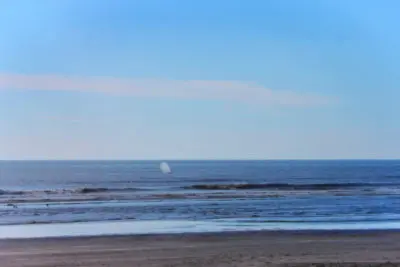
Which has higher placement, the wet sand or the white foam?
the white foam

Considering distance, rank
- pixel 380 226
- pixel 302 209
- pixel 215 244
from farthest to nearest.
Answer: pixel 302 209 → pixel 380 226 → pixel 215 244

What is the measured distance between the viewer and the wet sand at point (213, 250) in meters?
17.5

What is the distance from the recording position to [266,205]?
37688mm

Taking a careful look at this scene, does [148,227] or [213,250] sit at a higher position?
[148,227]

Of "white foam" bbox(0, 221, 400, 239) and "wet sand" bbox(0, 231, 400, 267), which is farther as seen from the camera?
"white foam" bbox(0, 221, 400, 239)

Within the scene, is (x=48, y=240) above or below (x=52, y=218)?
below

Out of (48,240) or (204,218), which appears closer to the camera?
(48,240)

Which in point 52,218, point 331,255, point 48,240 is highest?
point 52,218

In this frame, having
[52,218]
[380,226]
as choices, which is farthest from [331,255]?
[52,218]

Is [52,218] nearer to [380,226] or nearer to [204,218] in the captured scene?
[204,218]

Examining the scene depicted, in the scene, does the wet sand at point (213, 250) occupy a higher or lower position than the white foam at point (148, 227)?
lower

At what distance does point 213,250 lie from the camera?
1962 centimetres

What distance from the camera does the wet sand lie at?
690 inches

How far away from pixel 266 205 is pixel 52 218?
1284 centimetres
